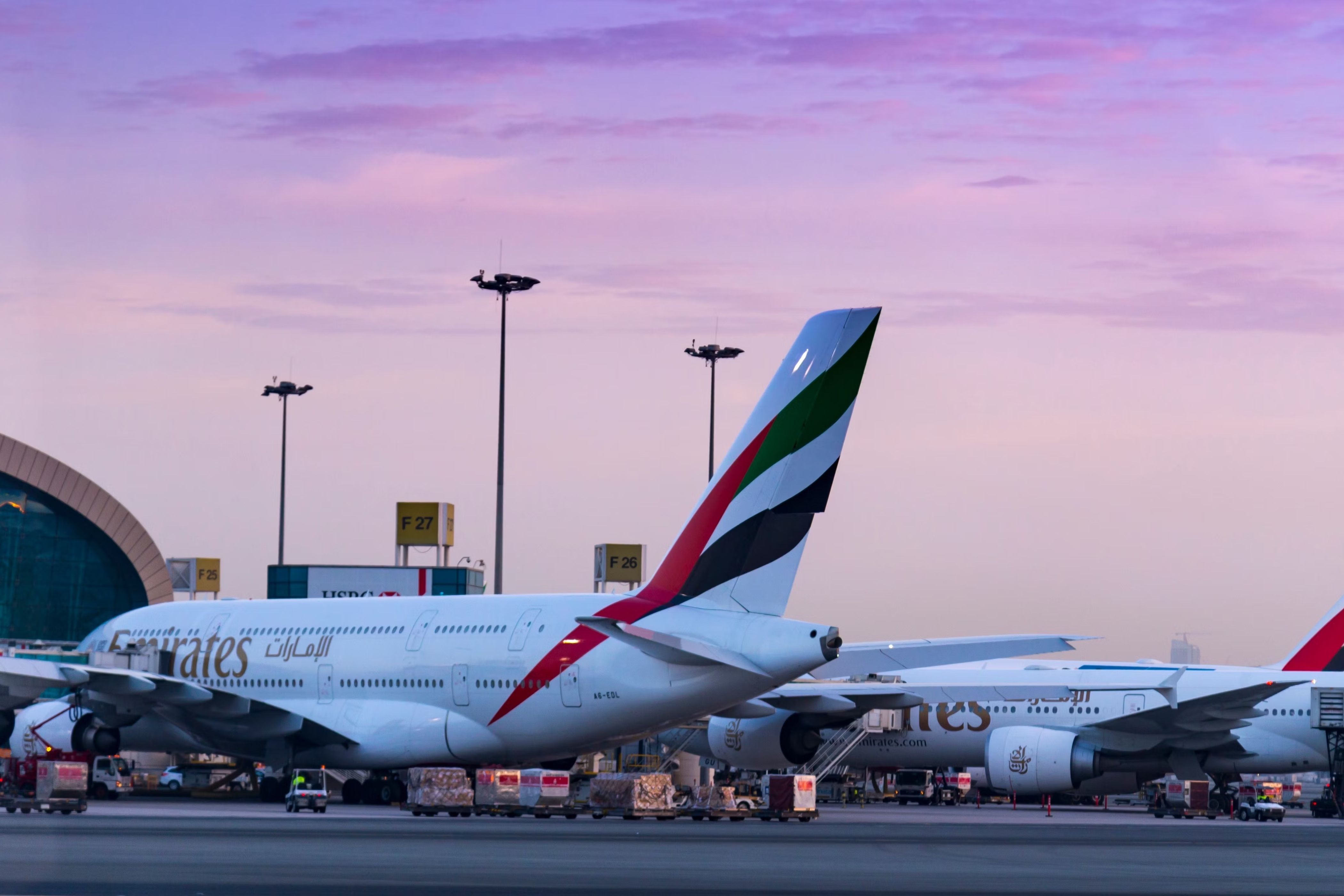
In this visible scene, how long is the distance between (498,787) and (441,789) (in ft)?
4.23

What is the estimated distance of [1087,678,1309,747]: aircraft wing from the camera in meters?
43.8

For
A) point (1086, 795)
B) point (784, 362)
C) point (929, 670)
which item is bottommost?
point (1086, 795)

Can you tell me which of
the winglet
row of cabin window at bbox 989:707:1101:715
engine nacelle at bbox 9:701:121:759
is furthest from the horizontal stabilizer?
row of cabin window at bbox 989:707:1101:715

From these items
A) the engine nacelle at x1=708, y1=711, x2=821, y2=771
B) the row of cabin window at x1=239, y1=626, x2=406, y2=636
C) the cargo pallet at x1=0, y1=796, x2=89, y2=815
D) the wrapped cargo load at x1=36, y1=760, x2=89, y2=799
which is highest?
the row of cabin window at x1=239, y1=626, x2=406, y2=636

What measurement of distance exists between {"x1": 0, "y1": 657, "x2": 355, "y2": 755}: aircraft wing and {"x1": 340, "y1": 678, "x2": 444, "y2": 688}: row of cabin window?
3.59 ft

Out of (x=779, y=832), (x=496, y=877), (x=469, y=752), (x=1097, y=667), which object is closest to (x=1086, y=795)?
(x=1097, y=667)

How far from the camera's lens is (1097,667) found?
174 ft

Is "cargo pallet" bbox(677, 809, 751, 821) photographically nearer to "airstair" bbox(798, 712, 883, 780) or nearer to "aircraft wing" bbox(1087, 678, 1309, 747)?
"aircraft wing" bbox(1087, 678, 1309, 747)

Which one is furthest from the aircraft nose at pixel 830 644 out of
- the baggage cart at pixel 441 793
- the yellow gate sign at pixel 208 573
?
the yellow gate sign at pixel 208 573

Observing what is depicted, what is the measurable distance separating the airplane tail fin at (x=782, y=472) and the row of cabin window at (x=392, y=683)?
7.25 m

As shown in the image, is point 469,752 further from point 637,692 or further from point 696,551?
point 696,551

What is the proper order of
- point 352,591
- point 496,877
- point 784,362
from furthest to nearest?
point 352,591, point 784,362, point 496,877

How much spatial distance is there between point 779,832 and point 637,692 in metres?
7.32

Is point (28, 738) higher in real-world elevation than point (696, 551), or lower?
lower
